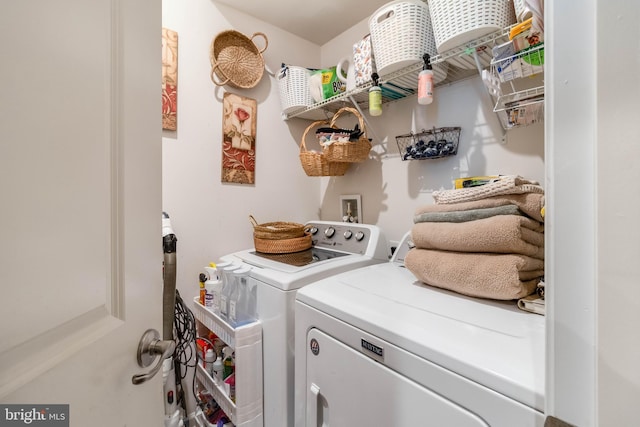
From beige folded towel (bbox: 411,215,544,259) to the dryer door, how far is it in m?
0.46

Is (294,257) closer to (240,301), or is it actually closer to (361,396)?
(240,301)

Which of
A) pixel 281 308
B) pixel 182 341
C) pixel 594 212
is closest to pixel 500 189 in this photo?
pixel 594 212

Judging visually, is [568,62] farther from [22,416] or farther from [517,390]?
[22,416]

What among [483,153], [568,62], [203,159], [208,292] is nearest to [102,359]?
[568,62]

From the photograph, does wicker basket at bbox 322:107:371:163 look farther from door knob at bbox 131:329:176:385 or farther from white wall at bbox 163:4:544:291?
door knob at bbox 131:329:176:385

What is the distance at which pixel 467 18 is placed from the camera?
0.96 m

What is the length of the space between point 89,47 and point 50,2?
70mm

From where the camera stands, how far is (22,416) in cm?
30

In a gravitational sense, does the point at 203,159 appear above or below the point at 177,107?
below

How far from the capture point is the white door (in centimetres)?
29

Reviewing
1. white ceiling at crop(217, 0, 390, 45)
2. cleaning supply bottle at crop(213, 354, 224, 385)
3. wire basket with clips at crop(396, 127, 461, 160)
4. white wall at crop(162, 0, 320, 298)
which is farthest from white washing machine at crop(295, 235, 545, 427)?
white ceiling at crop(217, 0, 390, 45)

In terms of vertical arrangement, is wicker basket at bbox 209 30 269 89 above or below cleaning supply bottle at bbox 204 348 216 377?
above

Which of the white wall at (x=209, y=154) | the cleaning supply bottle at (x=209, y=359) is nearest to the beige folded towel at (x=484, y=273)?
the cleaning supply bottle at (x=209, y=359)

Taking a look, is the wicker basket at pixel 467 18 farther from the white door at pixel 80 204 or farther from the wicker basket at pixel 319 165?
the white door at pixel 80 204
